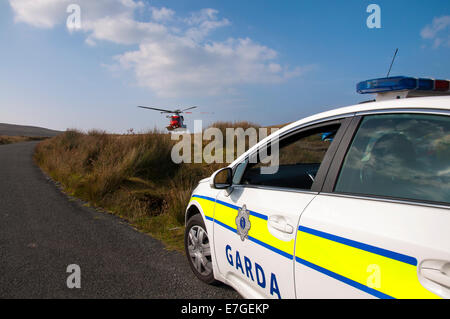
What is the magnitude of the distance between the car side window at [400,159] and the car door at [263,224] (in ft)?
0.47

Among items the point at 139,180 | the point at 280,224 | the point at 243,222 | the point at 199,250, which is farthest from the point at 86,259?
the point at 139,180

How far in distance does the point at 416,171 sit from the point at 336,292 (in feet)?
2.40

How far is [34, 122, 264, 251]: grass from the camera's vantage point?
534 centimetres

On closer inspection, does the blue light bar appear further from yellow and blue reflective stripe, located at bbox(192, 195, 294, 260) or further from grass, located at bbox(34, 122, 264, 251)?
grass, located at bbox(34, 122, 264, 251)

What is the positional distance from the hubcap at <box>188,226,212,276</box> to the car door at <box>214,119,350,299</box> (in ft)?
1.13

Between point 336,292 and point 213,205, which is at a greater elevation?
point 213,205

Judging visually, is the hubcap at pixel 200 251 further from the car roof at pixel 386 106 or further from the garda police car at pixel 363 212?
the car roof at pixel 386 106

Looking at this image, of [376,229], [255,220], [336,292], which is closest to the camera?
[376,229]

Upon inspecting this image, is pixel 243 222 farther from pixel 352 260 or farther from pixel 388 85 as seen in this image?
pixel 388 85

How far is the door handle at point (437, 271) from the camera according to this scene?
3.61 ft

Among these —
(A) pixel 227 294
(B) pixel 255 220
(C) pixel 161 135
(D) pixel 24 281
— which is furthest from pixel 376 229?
(C) pixel 161 135

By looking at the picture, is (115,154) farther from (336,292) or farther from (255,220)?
(336,292)

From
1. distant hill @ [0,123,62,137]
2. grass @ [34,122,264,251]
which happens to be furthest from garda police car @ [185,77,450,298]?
distant hill @ [0,123,62,137]
